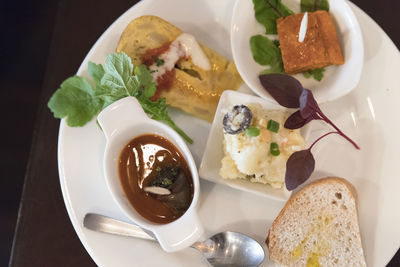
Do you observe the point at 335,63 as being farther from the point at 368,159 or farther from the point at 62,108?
the point at 62,108

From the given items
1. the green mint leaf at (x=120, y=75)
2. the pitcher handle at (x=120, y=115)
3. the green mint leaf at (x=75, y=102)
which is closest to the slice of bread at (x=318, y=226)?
the pitcher handle at (x=120, y=115)

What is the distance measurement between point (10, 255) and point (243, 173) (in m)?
1.88

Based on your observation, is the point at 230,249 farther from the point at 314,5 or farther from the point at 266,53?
the point at 314,5

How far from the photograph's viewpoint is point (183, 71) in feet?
8.03

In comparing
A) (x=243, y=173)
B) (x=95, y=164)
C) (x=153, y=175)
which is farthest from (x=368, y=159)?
(x=95, y=164)

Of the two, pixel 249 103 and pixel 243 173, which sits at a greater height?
pixel 249 103

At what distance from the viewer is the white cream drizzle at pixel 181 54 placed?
2375 mm

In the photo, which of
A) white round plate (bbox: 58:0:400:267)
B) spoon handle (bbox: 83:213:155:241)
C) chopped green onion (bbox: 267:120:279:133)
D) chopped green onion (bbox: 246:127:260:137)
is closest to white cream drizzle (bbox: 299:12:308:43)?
white round plate (bbox: 58:0:400:267)

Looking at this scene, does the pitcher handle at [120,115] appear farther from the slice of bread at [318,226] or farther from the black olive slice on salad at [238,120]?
the slice of bread at [318,226]

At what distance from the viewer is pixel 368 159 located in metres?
2.34

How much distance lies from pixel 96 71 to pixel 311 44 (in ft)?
4.44

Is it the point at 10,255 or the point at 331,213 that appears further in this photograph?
the point at 10,255

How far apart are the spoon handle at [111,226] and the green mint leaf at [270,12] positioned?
1.55 metres

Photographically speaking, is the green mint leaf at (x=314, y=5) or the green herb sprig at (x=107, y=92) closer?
the green herb sprig at (x=107, y=92)
